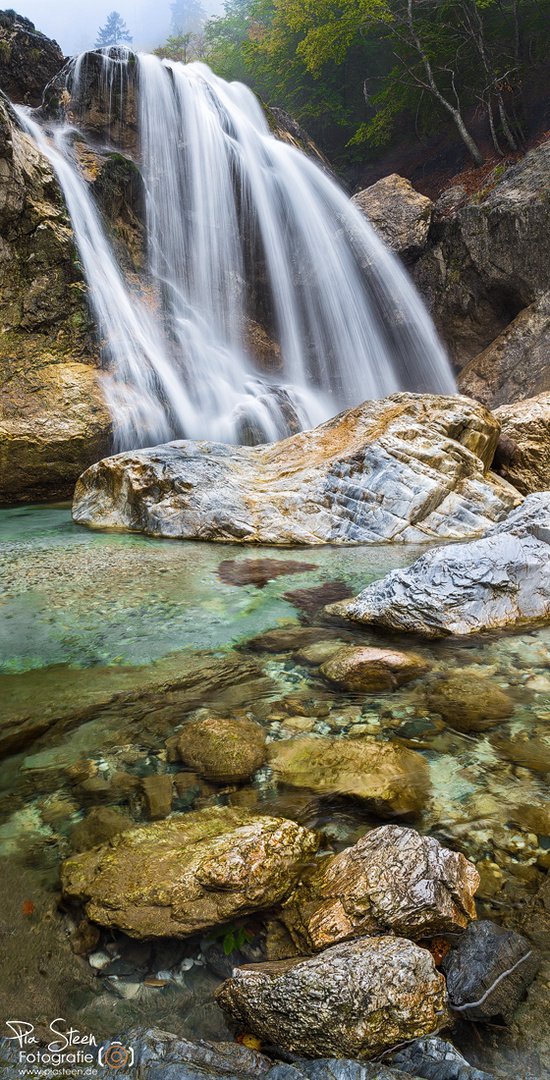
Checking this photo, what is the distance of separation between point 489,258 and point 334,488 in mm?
10257

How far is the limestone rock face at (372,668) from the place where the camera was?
8.75ft

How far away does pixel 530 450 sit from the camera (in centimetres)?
796

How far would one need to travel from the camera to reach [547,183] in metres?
12.1

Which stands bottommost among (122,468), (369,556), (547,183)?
(369,556)

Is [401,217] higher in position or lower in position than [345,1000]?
higher

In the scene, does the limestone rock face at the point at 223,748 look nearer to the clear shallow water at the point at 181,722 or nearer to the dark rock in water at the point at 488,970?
the clear shallow water at the point at 181,722

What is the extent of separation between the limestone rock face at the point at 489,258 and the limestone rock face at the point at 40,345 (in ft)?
31.6

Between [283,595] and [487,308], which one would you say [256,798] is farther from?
[487,308]

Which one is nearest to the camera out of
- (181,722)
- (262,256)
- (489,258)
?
(181,722)

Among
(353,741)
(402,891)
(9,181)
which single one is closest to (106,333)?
(9,181)

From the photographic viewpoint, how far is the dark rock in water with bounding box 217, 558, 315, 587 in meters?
4.52

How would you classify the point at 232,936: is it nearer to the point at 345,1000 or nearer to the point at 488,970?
the point at 345,1000

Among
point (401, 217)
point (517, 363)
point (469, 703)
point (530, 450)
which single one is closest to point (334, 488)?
point (530, 450)

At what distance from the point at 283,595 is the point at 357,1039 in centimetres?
312
